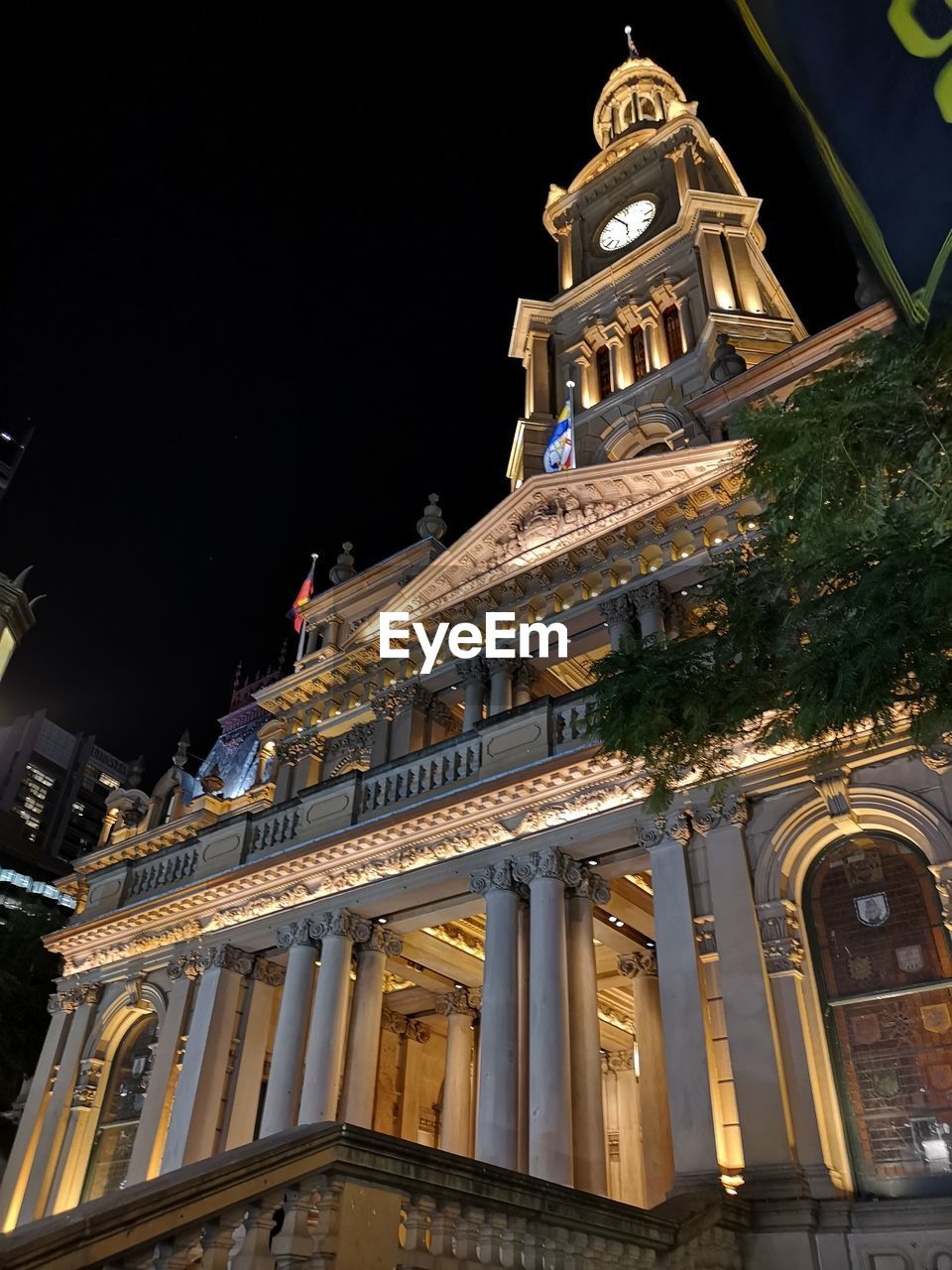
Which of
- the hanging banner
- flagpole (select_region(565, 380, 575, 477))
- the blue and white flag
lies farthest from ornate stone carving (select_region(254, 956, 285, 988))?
the hanging banner

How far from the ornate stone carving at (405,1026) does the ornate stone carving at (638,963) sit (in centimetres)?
689

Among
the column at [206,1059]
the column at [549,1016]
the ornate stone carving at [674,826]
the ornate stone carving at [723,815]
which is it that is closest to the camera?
the column at [549,1016]

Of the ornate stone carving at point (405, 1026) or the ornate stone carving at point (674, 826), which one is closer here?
the ornate stone carving at point (674, 826)

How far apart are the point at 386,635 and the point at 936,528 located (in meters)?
16.2

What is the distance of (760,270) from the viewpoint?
33062 mm

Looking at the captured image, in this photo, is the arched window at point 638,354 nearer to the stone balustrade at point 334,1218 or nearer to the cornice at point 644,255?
the cornice at point 644,255

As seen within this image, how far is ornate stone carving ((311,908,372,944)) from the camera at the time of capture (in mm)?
18438

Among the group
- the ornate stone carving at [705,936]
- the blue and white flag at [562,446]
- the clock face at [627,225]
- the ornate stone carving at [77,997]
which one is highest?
the clock face at [627,225]

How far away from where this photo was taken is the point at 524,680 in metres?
21.9

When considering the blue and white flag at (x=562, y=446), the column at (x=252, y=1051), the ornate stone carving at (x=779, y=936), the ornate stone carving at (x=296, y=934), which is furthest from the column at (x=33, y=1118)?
the blue and white flag at (x=562, y=446)

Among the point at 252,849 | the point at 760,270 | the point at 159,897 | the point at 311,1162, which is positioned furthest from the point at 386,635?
the point at 760,270

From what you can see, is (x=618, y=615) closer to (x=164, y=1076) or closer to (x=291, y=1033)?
(x=291, y=1033)

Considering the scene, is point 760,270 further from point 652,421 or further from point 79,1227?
point 79,1227

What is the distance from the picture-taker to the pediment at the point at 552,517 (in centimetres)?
2067
